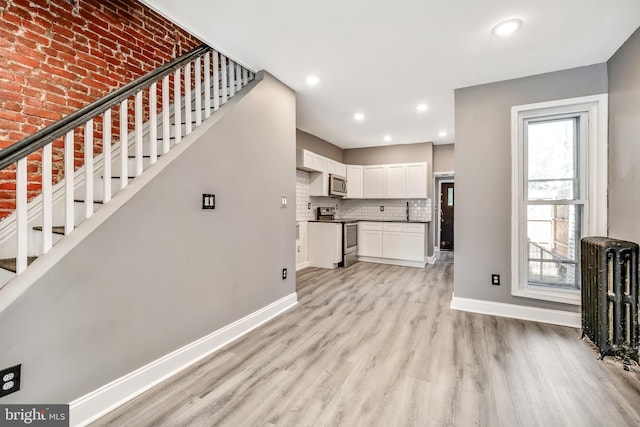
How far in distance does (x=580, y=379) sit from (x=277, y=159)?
303 cm

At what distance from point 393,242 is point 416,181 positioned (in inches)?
52.5

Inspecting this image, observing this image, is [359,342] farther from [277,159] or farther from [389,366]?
[277,159]

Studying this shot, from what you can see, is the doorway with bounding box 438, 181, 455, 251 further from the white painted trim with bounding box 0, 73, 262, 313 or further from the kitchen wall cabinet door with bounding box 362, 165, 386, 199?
the white painted trim with bounding box 0, 73, 262, 313

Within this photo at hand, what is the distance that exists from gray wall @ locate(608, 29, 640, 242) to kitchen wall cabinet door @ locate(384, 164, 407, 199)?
3.50 meters

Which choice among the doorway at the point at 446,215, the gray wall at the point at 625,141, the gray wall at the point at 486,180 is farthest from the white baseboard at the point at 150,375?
the doorway at the point at 446,215

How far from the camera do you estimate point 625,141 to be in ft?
7.87

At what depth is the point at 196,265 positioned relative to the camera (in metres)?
2.20

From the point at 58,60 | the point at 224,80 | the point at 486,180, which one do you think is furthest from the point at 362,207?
the point at 58,60

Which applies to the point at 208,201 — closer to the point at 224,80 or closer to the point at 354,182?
the point at 224,80

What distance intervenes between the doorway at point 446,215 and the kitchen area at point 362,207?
1.53m

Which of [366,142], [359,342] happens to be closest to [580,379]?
[359,342]

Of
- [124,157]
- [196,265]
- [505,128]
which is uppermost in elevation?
[505,128]

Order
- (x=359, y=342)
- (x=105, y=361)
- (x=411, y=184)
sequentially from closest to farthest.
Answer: (x=105, y=361) → (x=359, y=342) → (x=411, y=184)

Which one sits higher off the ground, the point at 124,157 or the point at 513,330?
the point at 124,157
